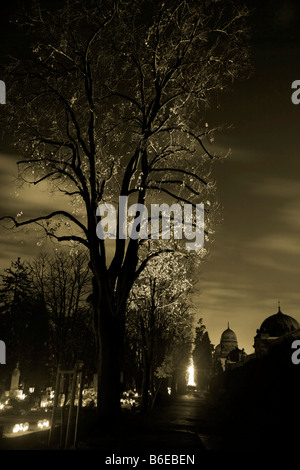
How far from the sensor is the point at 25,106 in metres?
12.7

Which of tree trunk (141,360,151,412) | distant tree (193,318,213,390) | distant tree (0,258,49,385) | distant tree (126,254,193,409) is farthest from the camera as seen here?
distant tree (193,318,213,390)

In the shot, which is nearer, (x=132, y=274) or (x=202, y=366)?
(x=132, y=274)

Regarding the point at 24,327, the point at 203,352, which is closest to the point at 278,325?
the point at 24,327

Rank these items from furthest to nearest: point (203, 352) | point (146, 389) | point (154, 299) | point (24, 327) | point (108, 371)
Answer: point (203, 352) < point (24, 327) < point (154, 299) < point (146, 389) < point (108, 371)

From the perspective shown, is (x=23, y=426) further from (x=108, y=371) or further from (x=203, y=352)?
(x=203, y=352)

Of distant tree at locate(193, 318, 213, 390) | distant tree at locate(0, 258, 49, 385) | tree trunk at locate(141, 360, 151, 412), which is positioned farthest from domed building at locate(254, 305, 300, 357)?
distant tree at locate(193, 318, 213, 390)

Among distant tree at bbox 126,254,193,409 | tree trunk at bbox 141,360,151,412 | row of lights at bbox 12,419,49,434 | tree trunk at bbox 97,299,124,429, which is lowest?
row of lights at bbox 12,419,49,434

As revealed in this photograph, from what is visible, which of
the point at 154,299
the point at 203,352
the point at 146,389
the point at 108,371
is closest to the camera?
the point at 108,371

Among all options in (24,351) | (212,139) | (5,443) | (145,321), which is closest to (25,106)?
(212,139)

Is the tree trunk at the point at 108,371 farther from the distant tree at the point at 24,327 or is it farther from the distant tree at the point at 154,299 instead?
the distant tree at the point at 24,327

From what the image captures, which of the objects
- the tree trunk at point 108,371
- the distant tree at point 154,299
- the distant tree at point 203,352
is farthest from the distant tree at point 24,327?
the distant tree at point 203,352

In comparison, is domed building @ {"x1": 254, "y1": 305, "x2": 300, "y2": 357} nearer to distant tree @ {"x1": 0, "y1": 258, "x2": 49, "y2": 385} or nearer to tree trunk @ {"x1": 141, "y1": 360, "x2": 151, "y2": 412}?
distant tree @ {"x1": 0, "y1": 258, "x2": 49, "y2": 385}

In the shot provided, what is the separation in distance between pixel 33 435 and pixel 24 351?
34091 mm
